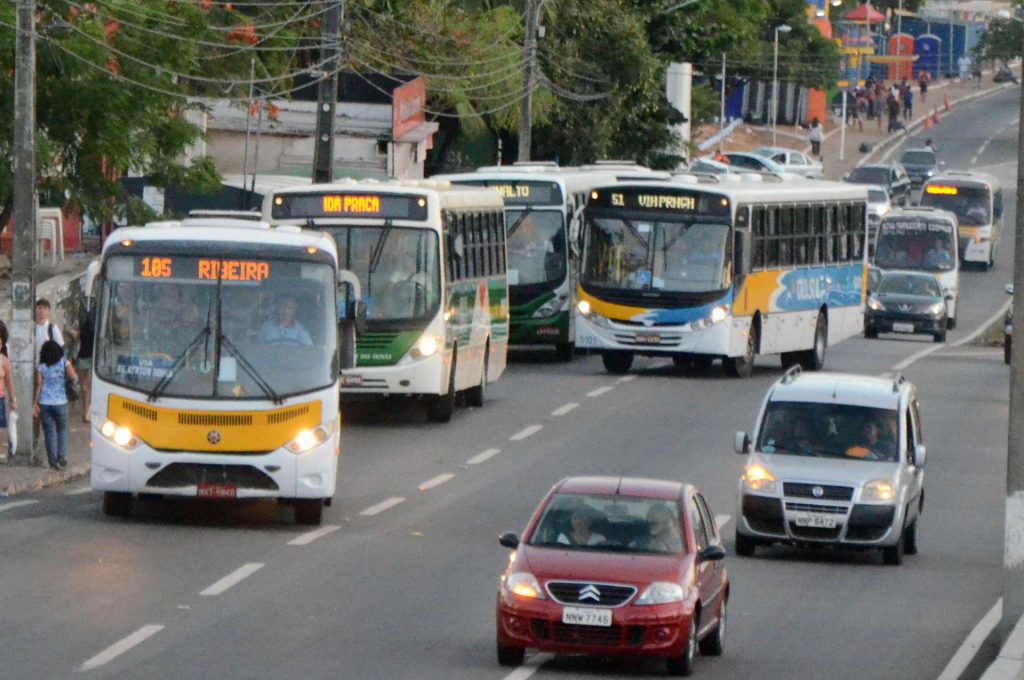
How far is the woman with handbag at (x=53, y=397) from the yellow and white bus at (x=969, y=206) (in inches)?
2102

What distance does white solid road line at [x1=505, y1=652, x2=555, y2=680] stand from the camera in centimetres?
1517

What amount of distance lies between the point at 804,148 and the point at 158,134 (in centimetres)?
7634

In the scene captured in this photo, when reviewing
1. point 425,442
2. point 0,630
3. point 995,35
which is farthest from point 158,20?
point 995,35

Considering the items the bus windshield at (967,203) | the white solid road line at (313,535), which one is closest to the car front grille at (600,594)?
the white solid road line at (313,535)

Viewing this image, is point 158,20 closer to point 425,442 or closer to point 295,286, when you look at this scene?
point 425,442

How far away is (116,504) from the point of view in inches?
854

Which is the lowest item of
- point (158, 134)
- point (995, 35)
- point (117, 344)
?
point (117, 344)

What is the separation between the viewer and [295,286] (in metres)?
21.4

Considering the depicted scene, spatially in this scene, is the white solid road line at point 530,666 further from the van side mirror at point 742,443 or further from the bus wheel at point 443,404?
the bus wheel at point 443,404

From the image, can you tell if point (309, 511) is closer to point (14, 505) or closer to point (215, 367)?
point (215, 367)

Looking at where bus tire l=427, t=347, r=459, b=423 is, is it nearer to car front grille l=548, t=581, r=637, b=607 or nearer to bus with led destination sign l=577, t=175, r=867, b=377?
bus with led destination sign l=577, t=175, r=867, b=377

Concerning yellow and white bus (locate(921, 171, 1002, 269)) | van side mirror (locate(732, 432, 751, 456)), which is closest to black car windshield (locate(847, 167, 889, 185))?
yellow and white bus (locate(921, 171, 1002, 269))

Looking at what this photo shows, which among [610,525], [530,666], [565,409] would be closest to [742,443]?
[610,525]

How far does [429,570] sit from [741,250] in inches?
669
